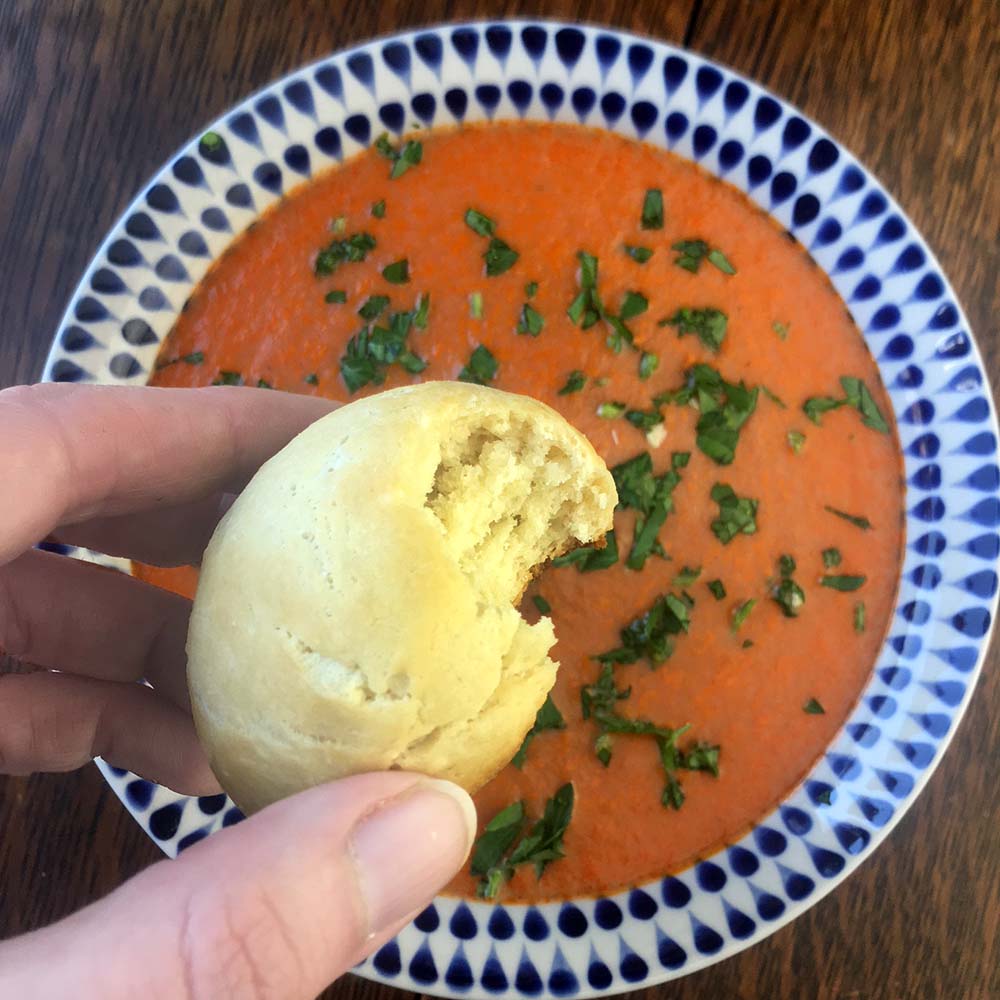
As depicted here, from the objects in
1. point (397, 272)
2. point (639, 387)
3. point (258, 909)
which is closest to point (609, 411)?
point (639, 387)

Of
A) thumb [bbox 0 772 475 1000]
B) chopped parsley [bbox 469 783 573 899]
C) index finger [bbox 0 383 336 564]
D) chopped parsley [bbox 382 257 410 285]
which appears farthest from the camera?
chopped parsley [bbox 382 257 410 285]

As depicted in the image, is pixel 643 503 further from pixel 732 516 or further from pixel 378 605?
pixel 378 605

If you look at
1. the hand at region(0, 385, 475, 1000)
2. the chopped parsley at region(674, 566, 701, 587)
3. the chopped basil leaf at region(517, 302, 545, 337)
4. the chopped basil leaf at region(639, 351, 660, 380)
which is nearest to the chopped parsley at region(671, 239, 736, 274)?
the chopped basil leaf at region(639, 351, 660, 380)

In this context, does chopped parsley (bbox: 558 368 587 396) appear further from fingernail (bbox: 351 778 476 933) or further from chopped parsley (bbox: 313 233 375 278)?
fingernail (bbox: 351 778 476 933)

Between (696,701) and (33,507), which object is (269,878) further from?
(696,701)

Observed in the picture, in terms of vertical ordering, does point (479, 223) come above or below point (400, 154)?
below

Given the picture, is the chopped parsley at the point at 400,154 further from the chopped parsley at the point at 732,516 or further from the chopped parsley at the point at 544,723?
the chopped parsley at the point at 544,723
